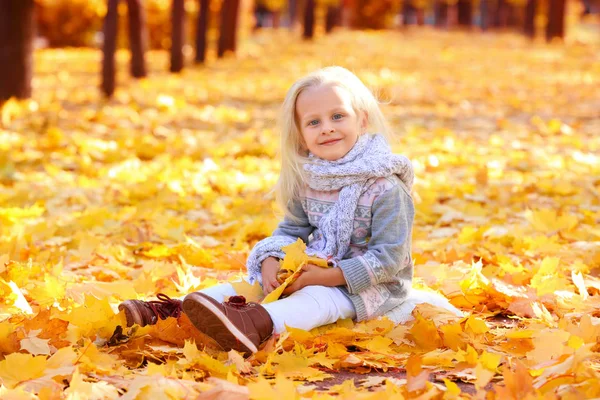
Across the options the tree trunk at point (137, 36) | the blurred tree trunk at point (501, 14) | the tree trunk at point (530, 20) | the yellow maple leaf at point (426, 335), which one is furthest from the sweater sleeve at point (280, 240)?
the blurred tree trunk at point (501, 14)

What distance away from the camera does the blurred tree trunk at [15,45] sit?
856 centimetres

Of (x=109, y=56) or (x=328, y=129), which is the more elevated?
(x=328, y=129)

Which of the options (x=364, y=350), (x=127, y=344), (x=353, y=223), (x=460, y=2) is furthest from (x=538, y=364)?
(x=460, y=2)

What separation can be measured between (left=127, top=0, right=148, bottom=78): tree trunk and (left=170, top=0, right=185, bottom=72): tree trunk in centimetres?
152

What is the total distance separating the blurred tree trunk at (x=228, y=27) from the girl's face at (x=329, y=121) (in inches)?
625

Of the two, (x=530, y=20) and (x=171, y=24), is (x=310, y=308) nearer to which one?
(x=171, y=24)

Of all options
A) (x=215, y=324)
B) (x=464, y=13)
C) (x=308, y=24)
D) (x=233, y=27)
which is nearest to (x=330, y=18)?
(x=308, y=24)

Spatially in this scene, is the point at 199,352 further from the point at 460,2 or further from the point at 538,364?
the point at 460,2

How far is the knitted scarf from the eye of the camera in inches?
110

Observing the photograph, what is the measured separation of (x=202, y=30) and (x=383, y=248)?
14.5 meters

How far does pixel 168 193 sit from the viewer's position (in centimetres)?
505

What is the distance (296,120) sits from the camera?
3.04 meters

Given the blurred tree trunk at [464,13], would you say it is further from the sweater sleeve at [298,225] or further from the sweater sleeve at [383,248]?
the sweater sleeve at [383,248]

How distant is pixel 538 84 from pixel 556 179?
8227 mm
